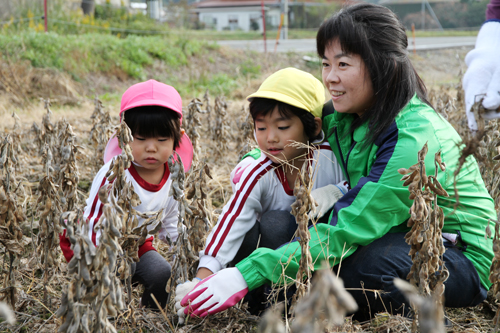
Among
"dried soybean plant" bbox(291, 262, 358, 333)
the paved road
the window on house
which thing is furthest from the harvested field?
the window on house

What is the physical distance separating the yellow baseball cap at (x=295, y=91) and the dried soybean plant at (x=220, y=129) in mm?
1667

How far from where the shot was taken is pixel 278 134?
2.09m

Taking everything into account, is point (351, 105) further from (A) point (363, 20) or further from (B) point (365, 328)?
(B) point (365, 328)

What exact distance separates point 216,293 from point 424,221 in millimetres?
750

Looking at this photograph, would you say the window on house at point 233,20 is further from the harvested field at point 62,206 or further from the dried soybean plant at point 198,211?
the dried soybean plant at point 198,211

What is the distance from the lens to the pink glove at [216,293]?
172 cm

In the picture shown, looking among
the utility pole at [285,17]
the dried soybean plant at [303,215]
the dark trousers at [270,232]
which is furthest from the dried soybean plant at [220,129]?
the utility pole at [285,17]

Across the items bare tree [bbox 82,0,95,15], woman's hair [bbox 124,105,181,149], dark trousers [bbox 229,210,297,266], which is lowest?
dark trousers [bbox 229,210,297,266]

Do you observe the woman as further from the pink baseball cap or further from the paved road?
the paved road

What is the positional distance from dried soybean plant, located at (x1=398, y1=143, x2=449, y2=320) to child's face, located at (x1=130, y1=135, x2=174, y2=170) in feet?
3.50

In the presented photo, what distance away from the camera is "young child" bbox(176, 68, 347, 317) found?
6.55ft

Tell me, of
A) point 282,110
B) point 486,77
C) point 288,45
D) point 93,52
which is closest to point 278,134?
point 282,110

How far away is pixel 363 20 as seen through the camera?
6.49 ft

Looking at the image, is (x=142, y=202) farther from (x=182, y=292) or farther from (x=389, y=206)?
(x=389, y=206)
